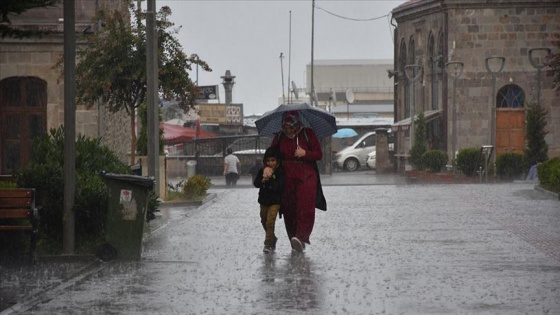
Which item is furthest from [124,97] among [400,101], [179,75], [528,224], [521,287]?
[400,101]

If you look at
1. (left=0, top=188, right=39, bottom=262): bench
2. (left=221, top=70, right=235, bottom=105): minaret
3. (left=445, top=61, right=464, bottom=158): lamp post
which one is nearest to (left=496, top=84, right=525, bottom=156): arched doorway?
(left=445, top=61, right=464, bottom=158): lamp post

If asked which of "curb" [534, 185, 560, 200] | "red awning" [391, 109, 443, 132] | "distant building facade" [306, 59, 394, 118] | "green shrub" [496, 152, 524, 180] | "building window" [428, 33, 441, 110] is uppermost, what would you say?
"distant building facade" [306, 59, 394, 118]

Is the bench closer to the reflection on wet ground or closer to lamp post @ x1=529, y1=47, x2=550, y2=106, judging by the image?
the reflection on wet ground

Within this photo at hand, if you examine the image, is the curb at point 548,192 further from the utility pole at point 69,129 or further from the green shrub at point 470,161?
the utility pole at point 69,129

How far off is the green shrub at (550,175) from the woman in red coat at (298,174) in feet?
46.3

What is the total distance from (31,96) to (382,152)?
2948cm

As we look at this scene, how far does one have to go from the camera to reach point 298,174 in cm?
1944

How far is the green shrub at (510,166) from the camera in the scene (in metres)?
49.7

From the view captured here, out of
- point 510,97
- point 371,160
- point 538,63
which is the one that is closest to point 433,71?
point 510,97

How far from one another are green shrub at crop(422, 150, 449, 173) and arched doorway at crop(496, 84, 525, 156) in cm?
439

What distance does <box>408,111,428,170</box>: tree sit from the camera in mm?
56562

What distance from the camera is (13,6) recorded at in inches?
529

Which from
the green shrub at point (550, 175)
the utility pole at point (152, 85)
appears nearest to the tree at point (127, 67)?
the utility pole at point (152, 85)

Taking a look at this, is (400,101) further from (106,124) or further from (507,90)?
(106,124)
